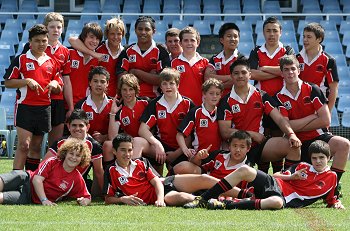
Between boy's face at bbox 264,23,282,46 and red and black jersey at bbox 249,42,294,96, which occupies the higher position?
boy's face at bbox 264,23,282,46

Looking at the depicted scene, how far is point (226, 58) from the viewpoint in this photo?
9148mm

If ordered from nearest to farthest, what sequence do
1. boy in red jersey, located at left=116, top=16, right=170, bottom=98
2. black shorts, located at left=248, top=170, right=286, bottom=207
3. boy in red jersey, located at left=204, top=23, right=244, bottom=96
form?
black shorts, located at left=248, top=170, right=286, bottom=207
boy in red jersey, located at left=204, top=23, right=244, bottom=96
boy in red jersey, located at left=116, top=16, right=170, bottom=98

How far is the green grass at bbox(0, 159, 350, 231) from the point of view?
21.0 feet

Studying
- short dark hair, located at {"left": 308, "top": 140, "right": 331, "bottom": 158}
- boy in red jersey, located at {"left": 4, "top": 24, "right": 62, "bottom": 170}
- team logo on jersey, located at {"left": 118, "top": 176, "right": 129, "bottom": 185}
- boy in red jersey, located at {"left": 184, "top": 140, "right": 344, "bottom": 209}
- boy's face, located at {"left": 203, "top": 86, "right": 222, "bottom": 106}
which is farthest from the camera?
boy in red jersey, located at {"left": 4, "top": 24, "right": 62, "bottom": 170}

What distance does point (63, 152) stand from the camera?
7898 mm

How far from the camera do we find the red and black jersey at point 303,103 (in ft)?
28.3

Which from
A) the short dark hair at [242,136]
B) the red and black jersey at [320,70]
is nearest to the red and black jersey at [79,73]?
the short dark hair at [242,136]

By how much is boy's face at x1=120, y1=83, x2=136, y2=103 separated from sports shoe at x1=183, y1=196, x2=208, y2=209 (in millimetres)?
1573

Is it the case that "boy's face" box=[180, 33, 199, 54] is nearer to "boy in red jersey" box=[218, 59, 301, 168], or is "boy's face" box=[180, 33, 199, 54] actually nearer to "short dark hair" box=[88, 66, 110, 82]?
"boy in red jersey" box=[218, 59, 301, 168]

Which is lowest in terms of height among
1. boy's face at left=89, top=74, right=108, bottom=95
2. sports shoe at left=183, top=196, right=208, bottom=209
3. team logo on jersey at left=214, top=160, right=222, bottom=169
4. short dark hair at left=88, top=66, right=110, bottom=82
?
sports shoe at left=183, top=196, right=208, bottom=209

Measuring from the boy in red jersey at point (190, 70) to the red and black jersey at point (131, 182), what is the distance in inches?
59.9

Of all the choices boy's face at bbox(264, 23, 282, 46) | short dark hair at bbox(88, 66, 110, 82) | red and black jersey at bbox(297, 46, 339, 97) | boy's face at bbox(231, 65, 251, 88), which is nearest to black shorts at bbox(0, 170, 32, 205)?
short dark hair at bbox(88, 66, 110, 82)

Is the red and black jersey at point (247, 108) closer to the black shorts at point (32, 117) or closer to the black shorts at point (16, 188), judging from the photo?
the black shorts at point (32, 117)

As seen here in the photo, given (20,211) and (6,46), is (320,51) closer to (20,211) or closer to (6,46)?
(20,211)
